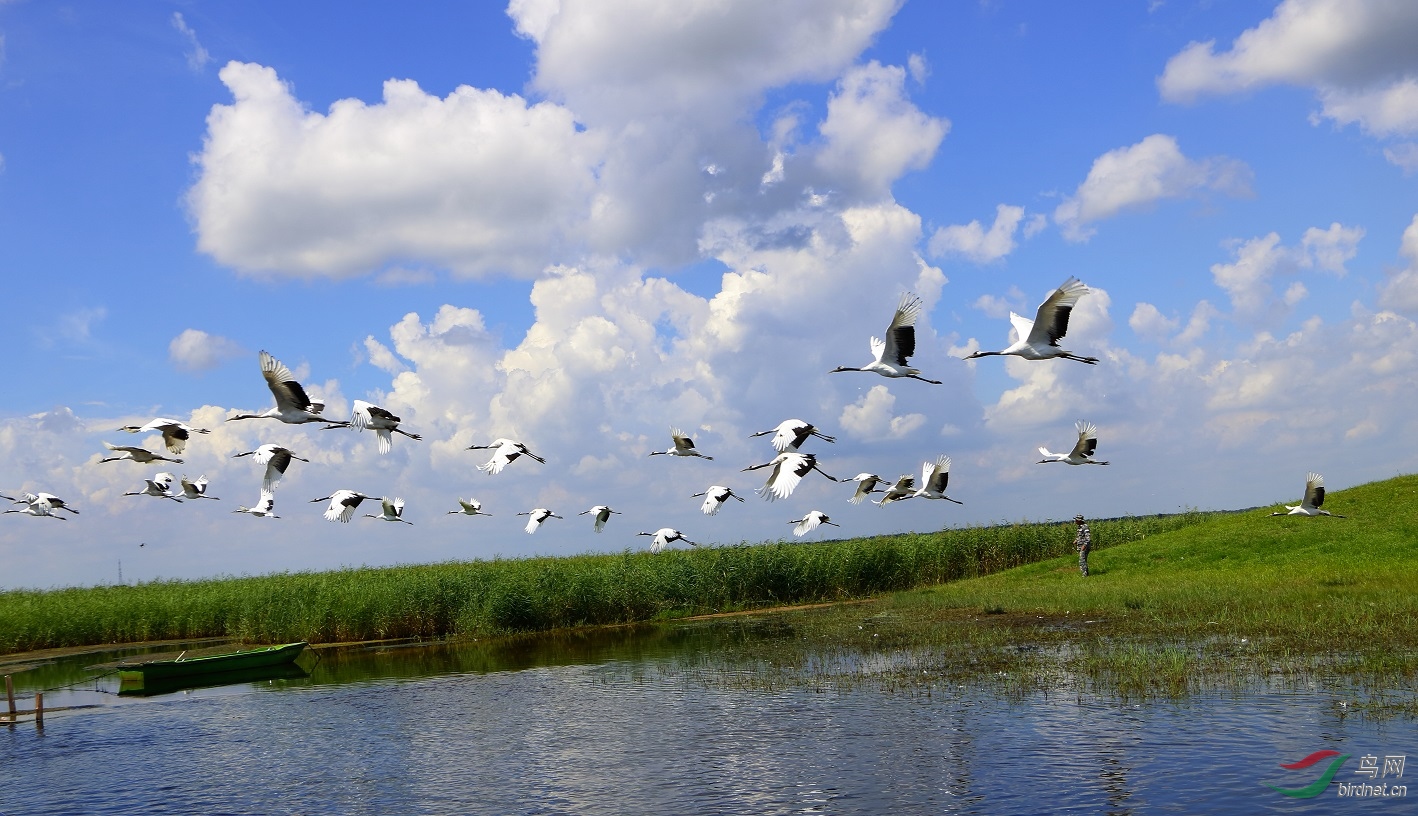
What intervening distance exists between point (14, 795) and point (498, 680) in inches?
388

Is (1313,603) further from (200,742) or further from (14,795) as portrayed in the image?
(14,795)

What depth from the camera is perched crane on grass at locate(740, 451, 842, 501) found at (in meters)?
15.0

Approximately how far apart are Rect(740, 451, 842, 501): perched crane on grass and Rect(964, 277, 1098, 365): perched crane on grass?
3290 mm

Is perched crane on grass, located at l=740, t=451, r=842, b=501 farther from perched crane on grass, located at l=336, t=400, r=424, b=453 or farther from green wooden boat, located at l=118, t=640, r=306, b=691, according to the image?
green wooden boat, located at l=118, t=640, r=306, b=691

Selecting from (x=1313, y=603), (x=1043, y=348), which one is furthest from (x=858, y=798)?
(x=1313, y=603)

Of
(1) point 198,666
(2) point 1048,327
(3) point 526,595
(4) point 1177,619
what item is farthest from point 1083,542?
(1) point 198,666

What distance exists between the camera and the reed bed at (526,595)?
32344 millimetres

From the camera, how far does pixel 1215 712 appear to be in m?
15.0

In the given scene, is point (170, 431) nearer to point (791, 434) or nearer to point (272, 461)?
point (272, 461)

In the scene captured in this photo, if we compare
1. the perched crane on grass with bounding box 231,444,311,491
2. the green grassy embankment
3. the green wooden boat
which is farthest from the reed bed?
the perched crane on grass with bounding box 231,444,311,491

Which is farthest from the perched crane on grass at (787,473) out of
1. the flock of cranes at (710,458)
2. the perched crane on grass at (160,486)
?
the perched crane on grass at (160,486)

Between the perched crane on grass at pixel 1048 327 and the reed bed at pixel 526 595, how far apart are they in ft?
69.2

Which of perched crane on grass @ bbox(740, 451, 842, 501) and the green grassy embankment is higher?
perched crane on grass @ bbox(740, 451, 842, 501)

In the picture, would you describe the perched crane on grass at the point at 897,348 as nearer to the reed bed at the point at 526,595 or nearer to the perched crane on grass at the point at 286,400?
the perched crane on grass at the point at 286,400
